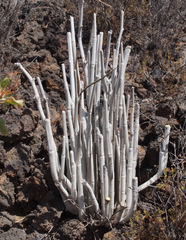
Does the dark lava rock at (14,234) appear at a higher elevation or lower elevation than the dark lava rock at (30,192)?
lower

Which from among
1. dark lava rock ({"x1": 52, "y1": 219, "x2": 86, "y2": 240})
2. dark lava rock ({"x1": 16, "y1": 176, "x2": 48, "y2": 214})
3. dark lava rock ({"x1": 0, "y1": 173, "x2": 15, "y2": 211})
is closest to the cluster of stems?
dark lava rock ({"x1": 52, "y1": 219, "x2": 86, "y2": 240})

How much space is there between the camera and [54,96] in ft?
6.85

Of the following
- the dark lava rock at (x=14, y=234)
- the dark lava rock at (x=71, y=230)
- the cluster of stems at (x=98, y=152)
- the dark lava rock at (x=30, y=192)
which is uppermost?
the cluster of stems at (x=98, y=152)

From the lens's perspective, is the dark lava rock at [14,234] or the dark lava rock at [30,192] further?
the dark lava rock at [30,192]

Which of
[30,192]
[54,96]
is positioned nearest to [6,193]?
[30,192]

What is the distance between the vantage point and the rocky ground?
4.99 feet

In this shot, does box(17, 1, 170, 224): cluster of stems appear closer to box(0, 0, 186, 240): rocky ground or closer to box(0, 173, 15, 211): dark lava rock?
box(0, 0, 186, 240): rocky ground

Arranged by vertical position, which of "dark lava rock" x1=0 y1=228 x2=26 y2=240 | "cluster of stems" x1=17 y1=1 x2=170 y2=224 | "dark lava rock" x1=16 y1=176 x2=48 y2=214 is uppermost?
"cluster of stems" x1=17 y1=1 x2=170 y2=224

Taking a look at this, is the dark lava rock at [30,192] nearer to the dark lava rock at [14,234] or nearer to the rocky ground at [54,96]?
the rocky ground at [54,96]

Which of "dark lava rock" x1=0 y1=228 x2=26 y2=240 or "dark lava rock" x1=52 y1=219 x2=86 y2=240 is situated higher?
"dark lava rock" x1=52 y1=219 x2=86 y2=240

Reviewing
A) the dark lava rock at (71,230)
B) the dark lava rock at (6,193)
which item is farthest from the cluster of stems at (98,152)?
the dark lava rock at (6,193)

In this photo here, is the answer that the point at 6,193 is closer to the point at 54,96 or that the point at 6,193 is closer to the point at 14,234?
the point at 14,234

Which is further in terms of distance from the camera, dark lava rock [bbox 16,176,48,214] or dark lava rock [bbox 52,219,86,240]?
dark lava rock [bbox 16,176,48,214]

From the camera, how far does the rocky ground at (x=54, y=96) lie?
1.52m
